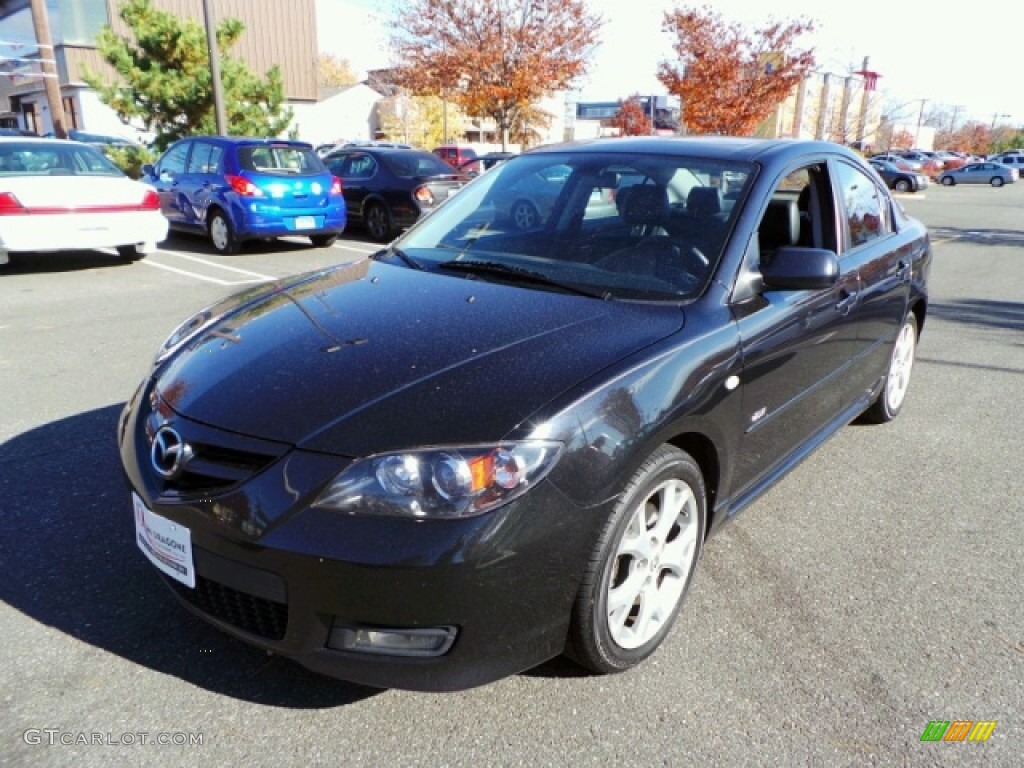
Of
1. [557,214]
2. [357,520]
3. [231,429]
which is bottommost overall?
[357,520]

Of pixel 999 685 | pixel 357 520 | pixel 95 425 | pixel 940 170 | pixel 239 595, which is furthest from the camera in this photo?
pixel 940 170

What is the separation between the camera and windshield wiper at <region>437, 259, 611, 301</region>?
2883 millimetres

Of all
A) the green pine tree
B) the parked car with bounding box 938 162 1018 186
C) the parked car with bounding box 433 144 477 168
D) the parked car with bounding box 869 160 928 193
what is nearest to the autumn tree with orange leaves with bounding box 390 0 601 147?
the parked car with bounding box 433 144 477 168

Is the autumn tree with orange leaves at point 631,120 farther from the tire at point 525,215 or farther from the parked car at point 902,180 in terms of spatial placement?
the tire at point 525,215

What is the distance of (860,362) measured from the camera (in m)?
3.92

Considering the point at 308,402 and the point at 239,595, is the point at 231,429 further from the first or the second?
the point at 239,595

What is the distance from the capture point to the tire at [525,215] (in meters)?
3.47

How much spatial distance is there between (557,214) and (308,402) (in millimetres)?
1724

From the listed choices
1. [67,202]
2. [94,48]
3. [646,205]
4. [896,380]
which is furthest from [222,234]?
[94,48]

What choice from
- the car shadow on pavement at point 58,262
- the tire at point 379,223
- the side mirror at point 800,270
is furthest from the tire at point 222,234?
the side mirror at point 800,270

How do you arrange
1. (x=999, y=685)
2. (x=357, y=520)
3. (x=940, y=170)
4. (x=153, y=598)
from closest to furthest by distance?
(x=357, y=520), (x=999, y=685), (x=153, y=598), (x=940, y=170)

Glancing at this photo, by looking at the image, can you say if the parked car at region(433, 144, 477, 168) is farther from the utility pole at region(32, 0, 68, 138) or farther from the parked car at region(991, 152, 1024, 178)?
the parked car at region(991, 152, 1024, 178)

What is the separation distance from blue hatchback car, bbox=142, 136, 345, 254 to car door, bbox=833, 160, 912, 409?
8.01 meters

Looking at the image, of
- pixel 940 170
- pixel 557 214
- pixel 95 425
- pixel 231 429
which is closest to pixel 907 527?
pixel 557 214
